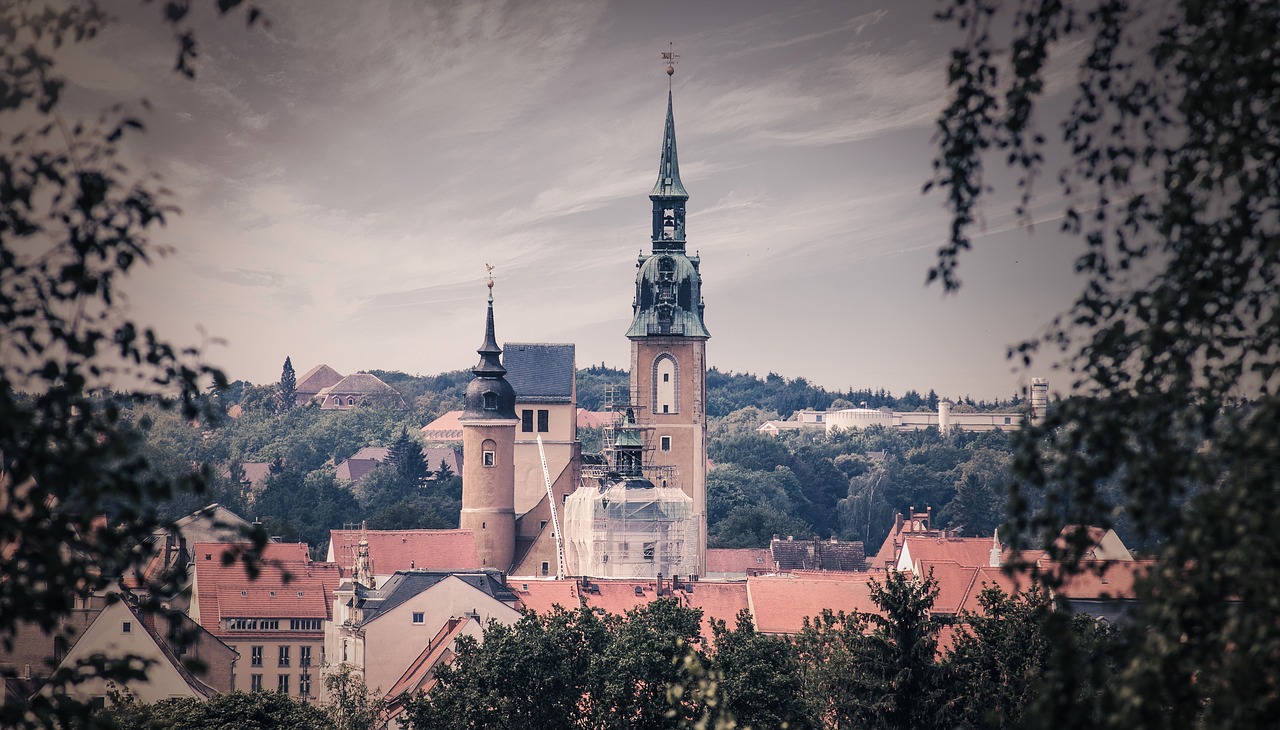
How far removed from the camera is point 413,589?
62094 mm

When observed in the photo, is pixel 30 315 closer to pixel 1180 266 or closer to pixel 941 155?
pixel 941 155

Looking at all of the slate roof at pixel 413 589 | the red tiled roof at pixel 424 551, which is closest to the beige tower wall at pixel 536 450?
the red tiled roof at pixel 424 551

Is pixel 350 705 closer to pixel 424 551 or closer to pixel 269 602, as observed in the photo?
pixel 269 602

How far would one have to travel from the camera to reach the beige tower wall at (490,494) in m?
79.6

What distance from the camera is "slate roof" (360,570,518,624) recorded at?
61281mm

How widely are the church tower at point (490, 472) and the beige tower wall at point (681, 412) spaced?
763 cm

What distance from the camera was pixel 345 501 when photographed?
116 meters

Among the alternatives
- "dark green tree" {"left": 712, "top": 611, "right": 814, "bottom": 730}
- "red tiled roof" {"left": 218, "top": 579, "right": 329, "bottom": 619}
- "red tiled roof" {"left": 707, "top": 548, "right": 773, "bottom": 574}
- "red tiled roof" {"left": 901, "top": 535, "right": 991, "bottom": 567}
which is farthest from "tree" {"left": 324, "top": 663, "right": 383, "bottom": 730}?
"red tiled roof" {"left": 707, "top": 548, "right": 773, "bottom": 574}

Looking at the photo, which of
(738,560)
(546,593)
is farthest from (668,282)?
(546,593)

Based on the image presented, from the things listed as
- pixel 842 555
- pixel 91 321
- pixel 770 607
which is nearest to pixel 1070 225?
pixel 91 321

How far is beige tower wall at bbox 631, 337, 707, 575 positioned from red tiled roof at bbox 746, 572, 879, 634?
910 inches

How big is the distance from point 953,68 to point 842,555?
93.5 metres

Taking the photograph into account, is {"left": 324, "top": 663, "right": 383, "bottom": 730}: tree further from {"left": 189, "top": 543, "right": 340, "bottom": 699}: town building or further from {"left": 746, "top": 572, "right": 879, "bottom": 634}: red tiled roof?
{"left": 189, "top": 543, "right": 340, "bottom": 699}: town building

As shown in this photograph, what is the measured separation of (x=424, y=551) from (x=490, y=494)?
4402mm
